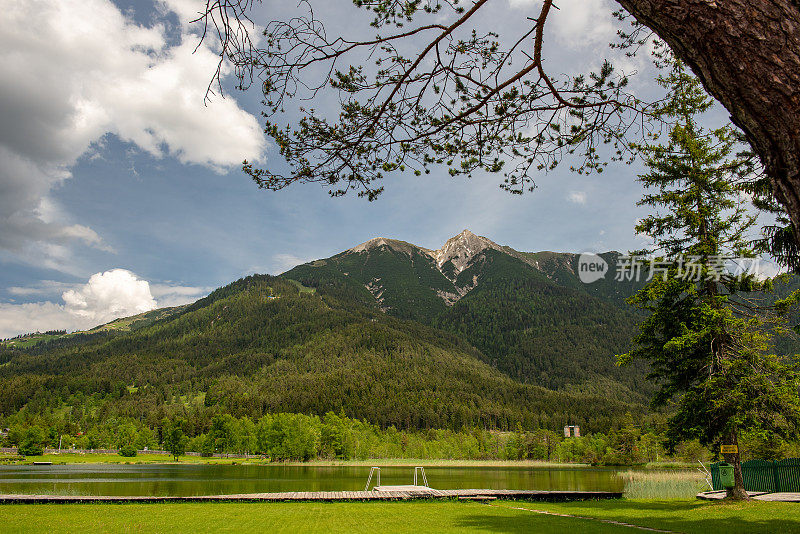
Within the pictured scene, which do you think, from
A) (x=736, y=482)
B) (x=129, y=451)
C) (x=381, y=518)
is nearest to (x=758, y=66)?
(x=381, y=518)

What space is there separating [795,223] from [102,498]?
2442cm

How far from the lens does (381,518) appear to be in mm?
14180

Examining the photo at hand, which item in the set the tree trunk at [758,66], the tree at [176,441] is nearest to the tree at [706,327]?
the tree trunk at [758,66]

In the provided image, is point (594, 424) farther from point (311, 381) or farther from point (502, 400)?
point (311, 381)

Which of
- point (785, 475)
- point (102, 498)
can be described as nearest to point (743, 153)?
point (785, 475)

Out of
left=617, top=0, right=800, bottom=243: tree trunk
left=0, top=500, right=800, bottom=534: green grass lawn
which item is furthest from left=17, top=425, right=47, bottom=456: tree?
left=617, top=0, right=800, bottom=243: tree trunk

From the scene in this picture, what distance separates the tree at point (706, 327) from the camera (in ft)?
54.2

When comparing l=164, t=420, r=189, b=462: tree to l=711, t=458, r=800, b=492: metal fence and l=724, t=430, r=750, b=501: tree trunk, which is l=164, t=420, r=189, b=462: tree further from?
l=724, t=430, r=750, b=501: tree trunk

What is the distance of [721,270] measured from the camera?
18594mm

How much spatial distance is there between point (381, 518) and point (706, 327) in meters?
14.2

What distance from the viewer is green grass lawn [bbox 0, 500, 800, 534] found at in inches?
460

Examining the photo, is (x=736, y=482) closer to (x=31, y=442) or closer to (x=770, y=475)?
(x=770, y=475)

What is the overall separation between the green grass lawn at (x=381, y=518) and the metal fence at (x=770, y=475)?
4.80 meters

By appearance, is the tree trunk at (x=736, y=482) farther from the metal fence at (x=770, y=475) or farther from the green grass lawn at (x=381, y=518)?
the metal fence at (x=770, y=475)
